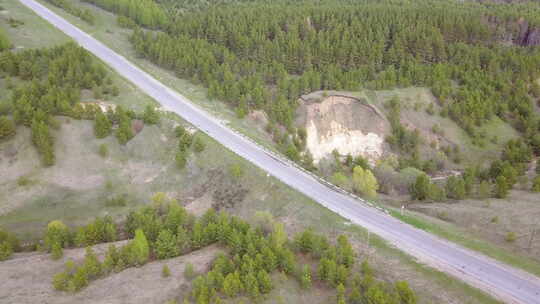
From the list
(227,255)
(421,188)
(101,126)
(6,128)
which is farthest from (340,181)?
(6,128)

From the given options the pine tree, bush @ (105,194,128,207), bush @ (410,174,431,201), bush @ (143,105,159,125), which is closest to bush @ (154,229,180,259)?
bush @ (105,194,128,207)

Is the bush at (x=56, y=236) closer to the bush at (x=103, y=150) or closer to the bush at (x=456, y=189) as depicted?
the bush at (x=103, y=150)

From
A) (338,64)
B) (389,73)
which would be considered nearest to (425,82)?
(389,73)

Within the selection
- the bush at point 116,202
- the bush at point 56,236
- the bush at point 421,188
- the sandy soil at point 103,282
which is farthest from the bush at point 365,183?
the bush at point 56,236

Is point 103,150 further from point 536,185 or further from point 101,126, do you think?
point 536,185

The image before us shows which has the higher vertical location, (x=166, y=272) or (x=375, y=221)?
(x=375, y=221)

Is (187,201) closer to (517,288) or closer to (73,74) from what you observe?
(73,74)

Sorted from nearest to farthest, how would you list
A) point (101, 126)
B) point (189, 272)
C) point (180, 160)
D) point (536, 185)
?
point (189, 272) → point (536, 185) → point (180, 160) → point (101, 126)
